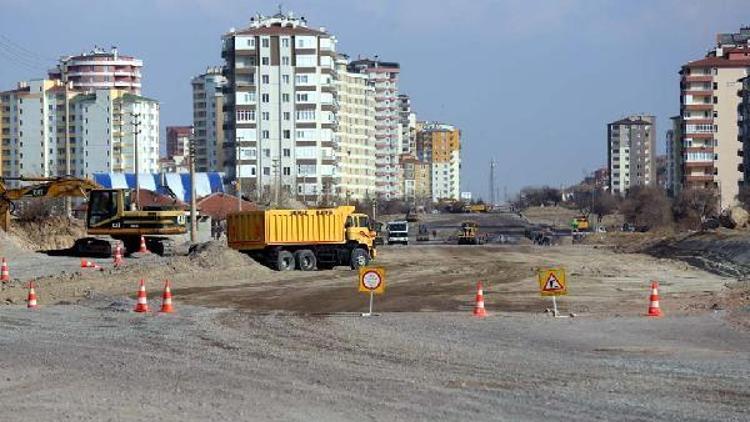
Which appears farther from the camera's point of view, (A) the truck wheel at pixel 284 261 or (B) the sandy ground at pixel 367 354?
(A) the truck wheel at pixel 284 261

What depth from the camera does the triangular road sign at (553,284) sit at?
86.7 ft

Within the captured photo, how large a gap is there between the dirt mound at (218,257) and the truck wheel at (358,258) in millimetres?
4581

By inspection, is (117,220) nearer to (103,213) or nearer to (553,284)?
(103,213)

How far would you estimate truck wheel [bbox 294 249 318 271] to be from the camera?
51.6m

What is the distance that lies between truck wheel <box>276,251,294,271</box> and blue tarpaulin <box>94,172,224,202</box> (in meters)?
64.6

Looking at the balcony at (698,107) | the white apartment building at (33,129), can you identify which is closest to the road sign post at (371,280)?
the balcony at (698,107)

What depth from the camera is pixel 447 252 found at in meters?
73.2

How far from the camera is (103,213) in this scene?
54000mm

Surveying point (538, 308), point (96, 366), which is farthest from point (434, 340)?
point (538, 308)

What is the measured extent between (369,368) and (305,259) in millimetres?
34533

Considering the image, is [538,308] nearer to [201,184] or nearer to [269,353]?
[269,353]

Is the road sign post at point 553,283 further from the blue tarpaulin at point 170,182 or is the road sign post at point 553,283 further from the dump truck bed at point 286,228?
the blue tarpaulin at point 170,182

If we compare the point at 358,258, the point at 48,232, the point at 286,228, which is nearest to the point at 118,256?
the point at 286,228

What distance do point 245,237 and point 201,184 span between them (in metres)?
78.9
